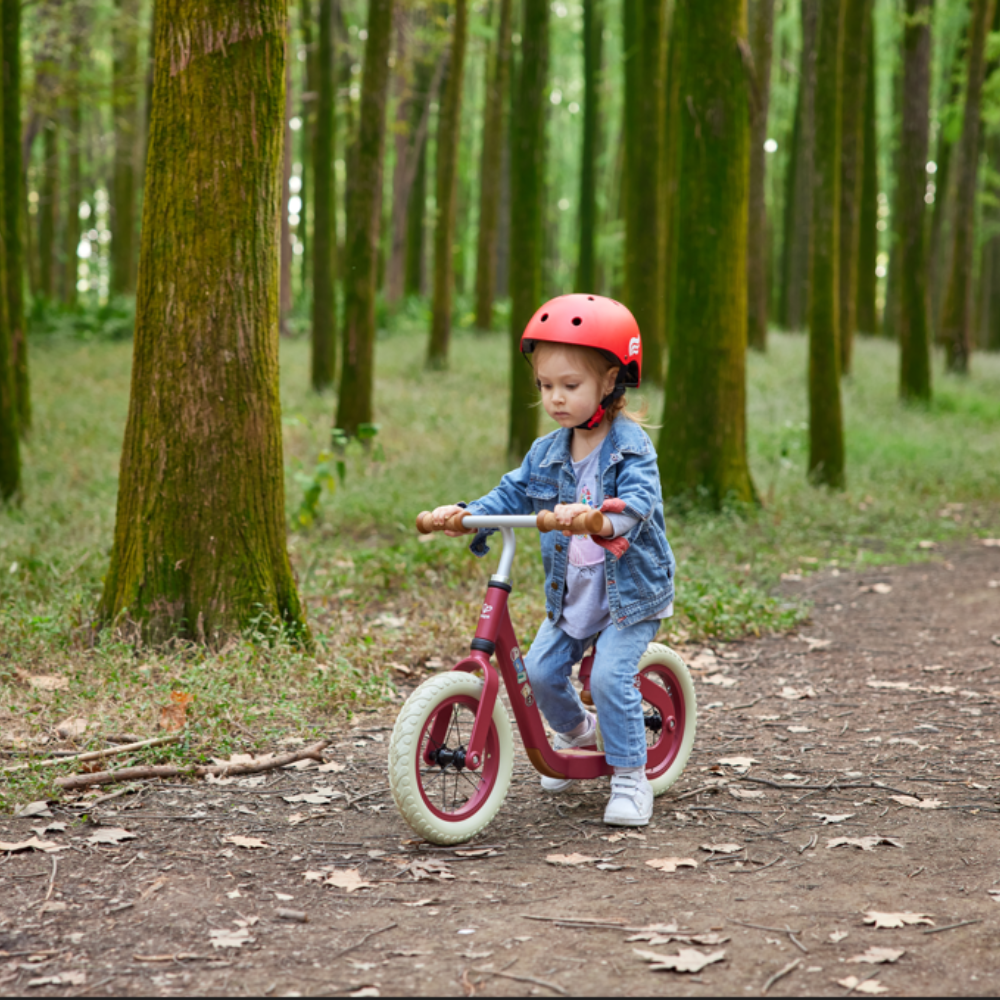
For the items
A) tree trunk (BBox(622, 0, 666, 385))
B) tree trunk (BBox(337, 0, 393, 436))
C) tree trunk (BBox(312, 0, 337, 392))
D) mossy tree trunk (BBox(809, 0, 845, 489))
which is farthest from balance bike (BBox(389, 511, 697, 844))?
tree trunk (BBox(312, 0, 337, 392))

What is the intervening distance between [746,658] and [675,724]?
7.31ft

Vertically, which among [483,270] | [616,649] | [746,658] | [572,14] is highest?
[572,14]

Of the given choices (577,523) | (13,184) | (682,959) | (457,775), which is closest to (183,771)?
(457,775)

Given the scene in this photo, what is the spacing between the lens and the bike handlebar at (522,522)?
338cm

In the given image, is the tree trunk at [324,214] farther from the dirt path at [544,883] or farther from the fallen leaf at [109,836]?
the fallen leaf at [109,836]

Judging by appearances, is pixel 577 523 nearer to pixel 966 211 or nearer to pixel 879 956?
pixel 879 956

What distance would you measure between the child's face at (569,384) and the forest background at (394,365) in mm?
2129

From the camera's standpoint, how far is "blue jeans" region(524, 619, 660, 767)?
12.8ft

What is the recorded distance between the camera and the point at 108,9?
69.2 feet

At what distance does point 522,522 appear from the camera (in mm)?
3527

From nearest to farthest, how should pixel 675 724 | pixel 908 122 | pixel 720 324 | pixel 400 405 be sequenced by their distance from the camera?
pixel 675 724
pixel 720 324
pixel 400 405
pixel 908 122

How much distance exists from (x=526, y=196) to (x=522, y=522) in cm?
865

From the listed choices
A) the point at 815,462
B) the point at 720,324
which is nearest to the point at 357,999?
the point at 720,324

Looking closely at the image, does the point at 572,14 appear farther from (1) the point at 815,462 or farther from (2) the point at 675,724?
(2) the point at 675,724
